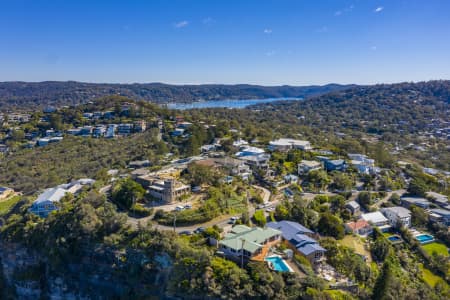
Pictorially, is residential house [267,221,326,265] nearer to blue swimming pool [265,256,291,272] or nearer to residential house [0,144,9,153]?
blue swimming pool [265,256,291,272]

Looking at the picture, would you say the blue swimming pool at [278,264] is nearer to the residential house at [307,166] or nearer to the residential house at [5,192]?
the residential house at [307,166]

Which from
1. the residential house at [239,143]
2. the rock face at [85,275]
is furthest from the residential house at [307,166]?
the rock face at [85,275]

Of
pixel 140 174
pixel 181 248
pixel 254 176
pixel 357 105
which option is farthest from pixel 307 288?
pixel 357 105

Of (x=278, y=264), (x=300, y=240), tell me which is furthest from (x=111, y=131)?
(x=278, y=264)

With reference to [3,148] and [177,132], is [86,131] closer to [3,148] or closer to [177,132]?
[3,148]

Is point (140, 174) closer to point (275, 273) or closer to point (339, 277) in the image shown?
point (275, 273)

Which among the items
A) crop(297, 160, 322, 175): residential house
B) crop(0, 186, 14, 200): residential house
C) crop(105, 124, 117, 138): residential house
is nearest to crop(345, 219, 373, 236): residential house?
crop(297, 160, 322, 175): residential house
